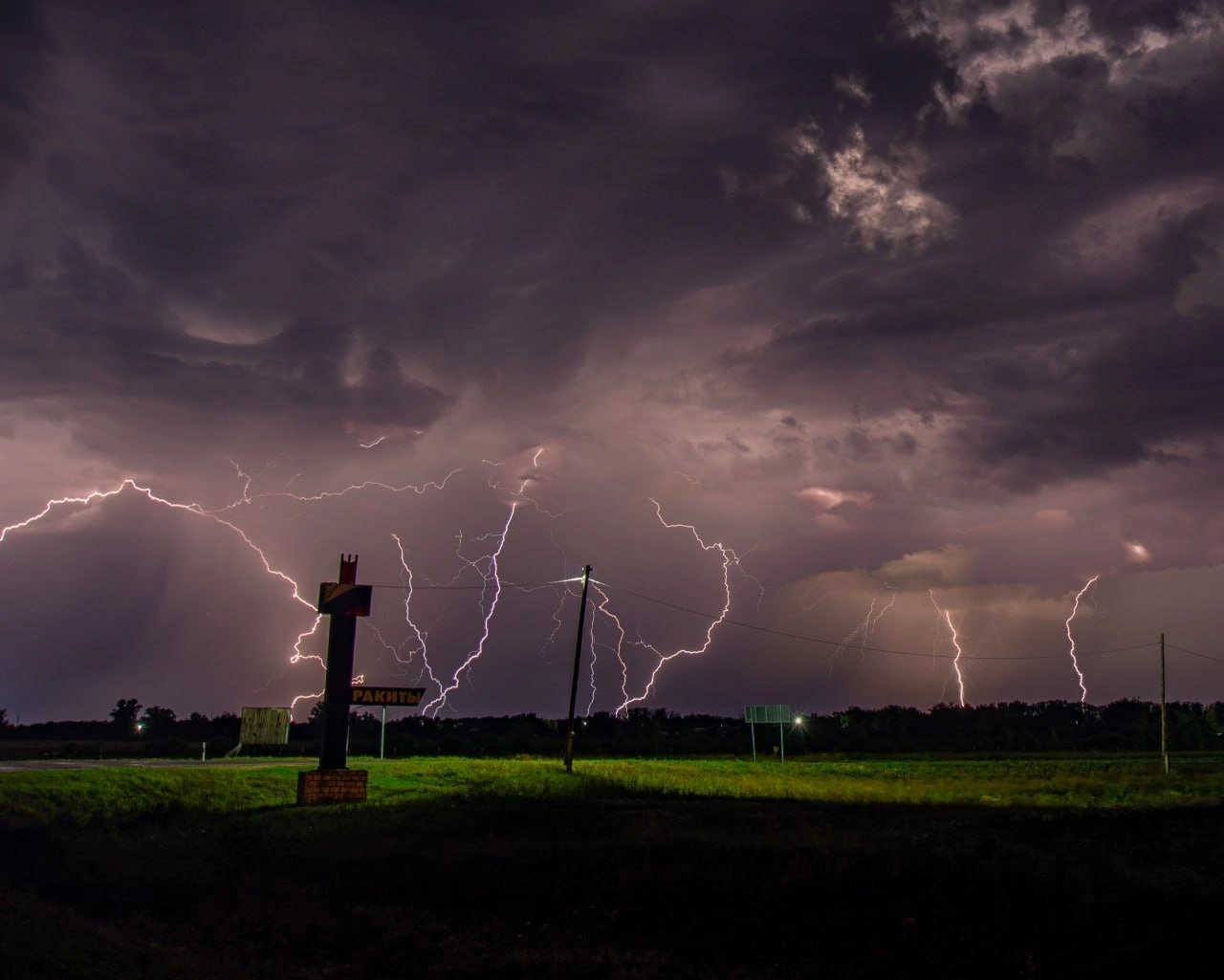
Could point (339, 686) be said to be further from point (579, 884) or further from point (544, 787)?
point (579, 884)

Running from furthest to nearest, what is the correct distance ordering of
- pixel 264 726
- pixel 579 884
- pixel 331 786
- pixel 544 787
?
pixel 264 726 < pixel 544 787 < pixel 331 786 < pixel 579 884

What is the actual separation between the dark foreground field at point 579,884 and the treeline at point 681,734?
36168 millimetres

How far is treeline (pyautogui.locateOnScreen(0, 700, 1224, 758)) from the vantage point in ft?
232

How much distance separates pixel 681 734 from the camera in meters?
97.2

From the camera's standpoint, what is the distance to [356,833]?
2052 centimetres

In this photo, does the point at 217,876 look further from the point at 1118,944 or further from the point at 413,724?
the point at 413,724

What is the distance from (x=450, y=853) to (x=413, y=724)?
3843 inches

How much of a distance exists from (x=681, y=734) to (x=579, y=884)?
83953 millimetres

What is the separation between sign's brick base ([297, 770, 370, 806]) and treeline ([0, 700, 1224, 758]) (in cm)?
3279

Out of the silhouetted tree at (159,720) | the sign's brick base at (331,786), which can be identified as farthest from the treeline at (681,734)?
the sign's brick base at (331,786)

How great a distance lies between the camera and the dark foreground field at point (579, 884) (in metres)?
11.2

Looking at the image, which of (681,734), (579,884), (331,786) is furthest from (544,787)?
(681,734)

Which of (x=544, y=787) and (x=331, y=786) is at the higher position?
(x=331, y=786)

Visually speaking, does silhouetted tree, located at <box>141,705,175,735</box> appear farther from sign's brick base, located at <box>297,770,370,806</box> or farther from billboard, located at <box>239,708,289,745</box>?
sign's brick base, located at <box>297,770,370,806</box>
